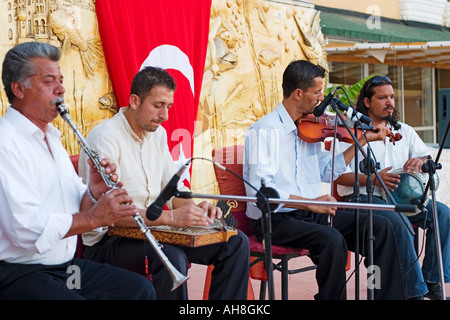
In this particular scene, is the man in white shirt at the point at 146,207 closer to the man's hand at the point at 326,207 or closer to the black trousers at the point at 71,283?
the black trousers at the point at 71,283

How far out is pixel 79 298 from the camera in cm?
262

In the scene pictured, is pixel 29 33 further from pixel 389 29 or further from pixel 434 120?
pixel 434 120

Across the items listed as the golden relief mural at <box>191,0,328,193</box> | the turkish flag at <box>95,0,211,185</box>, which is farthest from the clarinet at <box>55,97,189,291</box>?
the golden relief mural at <box>191,0,328,193</box>

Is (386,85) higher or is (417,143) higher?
(386,85)

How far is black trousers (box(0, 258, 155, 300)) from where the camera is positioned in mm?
2604

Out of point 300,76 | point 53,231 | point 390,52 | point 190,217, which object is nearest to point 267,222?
point 190,217

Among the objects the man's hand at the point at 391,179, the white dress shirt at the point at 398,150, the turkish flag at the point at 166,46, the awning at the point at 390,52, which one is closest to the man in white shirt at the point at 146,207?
the man's hand at the point at 391,179

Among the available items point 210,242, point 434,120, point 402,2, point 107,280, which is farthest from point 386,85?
point 434,120

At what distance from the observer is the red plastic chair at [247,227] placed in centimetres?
390

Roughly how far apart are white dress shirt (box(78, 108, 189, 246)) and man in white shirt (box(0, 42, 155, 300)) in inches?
14.2

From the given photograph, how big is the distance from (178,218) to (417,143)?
8.62 feet

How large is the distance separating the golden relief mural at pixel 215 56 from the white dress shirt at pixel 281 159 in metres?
2.41

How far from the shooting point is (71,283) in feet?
9.35

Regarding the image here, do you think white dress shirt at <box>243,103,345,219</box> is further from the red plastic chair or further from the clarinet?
the clarinet
